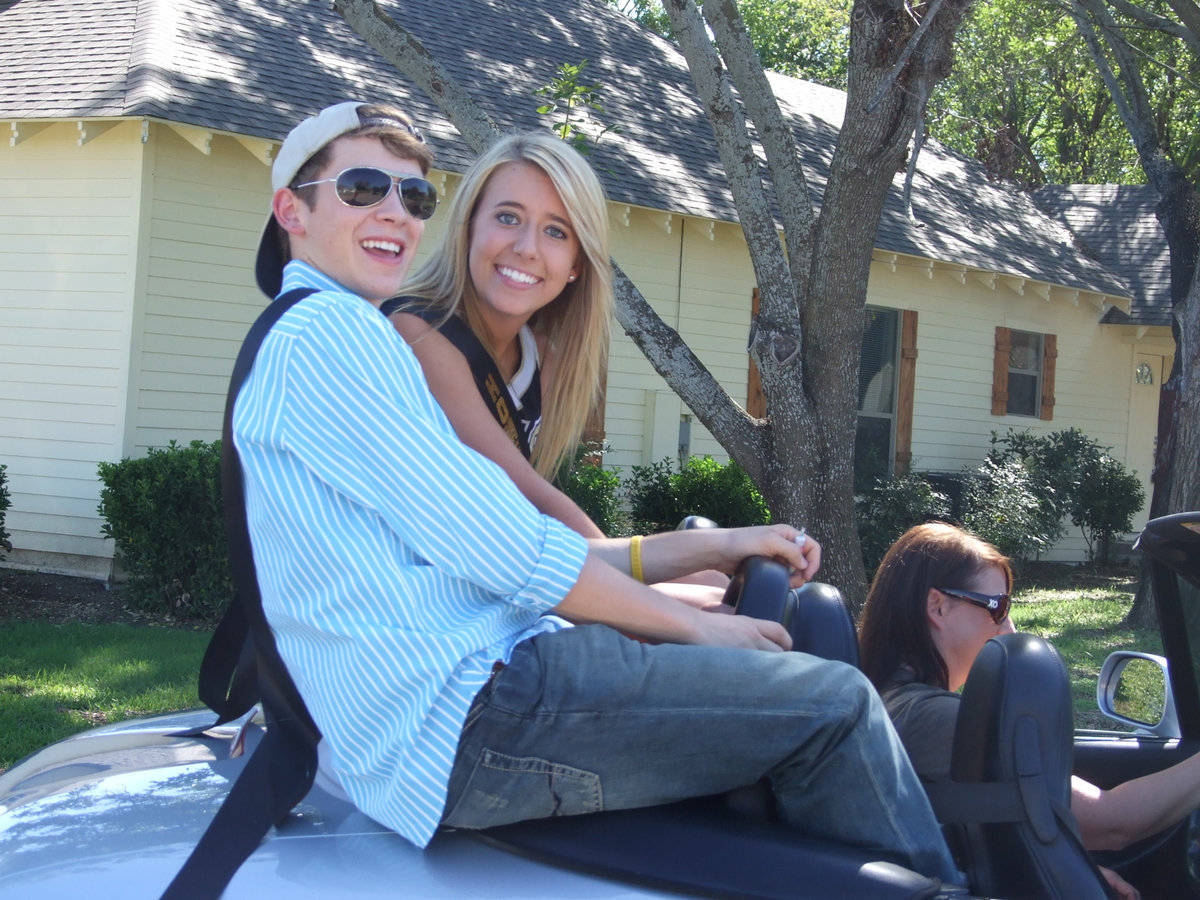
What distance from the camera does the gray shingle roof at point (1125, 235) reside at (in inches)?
666

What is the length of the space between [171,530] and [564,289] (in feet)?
21.7

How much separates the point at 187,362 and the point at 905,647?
8.45 meters

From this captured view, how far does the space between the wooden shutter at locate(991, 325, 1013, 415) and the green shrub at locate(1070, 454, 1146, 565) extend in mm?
1375

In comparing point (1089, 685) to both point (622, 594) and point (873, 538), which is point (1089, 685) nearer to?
point (873, 538)

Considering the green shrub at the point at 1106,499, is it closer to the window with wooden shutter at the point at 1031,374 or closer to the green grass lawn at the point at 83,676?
the window with wooden shutter at the point at 1031,374

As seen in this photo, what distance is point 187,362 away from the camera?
10.0 meters

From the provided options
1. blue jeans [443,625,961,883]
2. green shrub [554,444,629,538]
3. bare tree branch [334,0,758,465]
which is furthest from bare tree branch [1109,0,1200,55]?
blue jeans [443,625,961,883]

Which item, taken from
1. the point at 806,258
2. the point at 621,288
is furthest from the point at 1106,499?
the point at 621,288

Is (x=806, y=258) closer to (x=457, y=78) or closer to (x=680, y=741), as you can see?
(x=457, y=78)

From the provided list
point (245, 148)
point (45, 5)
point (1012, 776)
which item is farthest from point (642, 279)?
point (1012, 776)

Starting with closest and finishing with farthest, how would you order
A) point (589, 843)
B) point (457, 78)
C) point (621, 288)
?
point (589, 843), point (621, 288), point (457, 78)

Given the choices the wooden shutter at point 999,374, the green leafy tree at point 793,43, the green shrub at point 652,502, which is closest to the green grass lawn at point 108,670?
the green shrub at point 652,502

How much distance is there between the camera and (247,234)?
10359mm

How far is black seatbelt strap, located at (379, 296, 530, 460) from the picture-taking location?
246 cm
